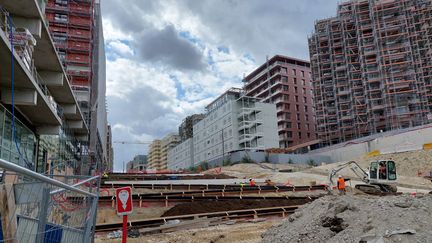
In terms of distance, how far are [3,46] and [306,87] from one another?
90372 millimetres

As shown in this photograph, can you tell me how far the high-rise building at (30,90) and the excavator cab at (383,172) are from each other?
58.1 feet

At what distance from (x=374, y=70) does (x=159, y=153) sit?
110 metres

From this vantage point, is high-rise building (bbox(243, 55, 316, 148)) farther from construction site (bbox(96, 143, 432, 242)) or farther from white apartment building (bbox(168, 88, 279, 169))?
construction site (bbox(96, 143, 432, 242))

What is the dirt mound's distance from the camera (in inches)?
277

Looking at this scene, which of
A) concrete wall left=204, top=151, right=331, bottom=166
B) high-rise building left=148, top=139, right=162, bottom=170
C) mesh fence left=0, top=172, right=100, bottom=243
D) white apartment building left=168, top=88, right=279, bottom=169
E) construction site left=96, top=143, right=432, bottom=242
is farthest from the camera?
high-rise building left=148, top=139, right=162, bottom=170

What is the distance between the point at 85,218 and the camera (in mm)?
6031

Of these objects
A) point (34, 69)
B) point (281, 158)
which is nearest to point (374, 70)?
point (281, 158)

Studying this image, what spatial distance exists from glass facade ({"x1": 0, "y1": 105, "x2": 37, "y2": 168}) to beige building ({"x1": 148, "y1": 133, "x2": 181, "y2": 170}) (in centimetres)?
12857

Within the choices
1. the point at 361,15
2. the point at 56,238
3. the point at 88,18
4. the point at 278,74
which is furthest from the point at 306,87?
the point at 56,238

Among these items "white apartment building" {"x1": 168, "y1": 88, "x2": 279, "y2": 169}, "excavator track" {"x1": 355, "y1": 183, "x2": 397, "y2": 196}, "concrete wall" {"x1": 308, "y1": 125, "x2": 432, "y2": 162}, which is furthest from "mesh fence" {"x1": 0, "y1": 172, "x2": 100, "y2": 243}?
"white apartment building" {"x1": 168, "y1": 88, "x2": 279, "y2": 169}

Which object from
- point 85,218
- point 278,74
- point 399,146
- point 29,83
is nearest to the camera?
point 85,218

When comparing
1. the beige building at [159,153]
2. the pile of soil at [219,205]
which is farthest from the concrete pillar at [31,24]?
the beige building at [159,153]

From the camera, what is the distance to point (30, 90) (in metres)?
17.0

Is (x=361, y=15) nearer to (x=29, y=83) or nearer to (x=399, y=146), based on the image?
(x=399, y=146)
